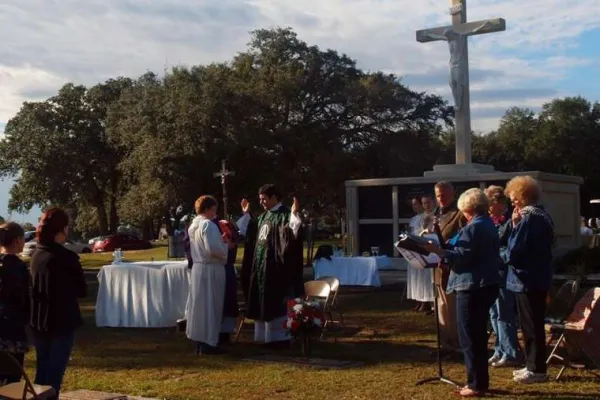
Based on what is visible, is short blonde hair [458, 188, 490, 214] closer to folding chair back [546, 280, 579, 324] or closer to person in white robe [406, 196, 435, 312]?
folding chair back [546, 280, 579, 324]

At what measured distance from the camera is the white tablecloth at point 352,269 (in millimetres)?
15703

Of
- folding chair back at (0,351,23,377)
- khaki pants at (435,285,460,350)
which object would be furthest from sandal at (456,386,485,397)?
folding chair back at (0,351,23,377)

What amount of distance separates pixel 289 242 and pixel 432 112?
1245 inches

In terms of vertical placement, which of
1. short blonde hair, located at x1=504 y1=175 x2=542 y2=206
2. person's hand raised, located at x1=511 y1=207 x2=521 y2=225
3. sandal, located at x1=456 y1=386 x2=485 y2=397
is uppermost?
short blonde hair, located at x1=504 y1=175 x2=542 y2=206

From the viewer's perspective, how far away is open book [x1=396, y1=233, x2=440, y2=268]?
6.57 meters

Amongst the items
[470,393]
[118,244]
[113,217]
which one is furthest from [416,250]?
[113,217]

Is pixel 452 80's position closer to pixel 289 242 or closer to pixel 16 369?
pixel 289 242

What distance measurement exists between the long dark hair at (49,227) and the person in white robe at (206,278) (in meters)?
3.26

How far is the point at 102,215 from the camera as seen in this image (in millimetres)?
54531

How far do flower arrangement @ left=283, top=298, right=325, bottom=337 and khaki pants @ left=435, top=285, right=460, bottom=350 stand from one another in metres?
1.24

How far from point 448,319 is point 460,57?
43.3ft

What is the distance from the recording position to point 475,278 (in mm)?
6602

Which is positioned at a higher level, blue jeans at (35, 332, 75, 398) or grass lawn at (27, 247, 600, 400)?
blue jeans at (35, 332, 75, 398)

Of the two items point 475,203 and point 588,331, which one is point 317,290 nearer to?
point 588,331
